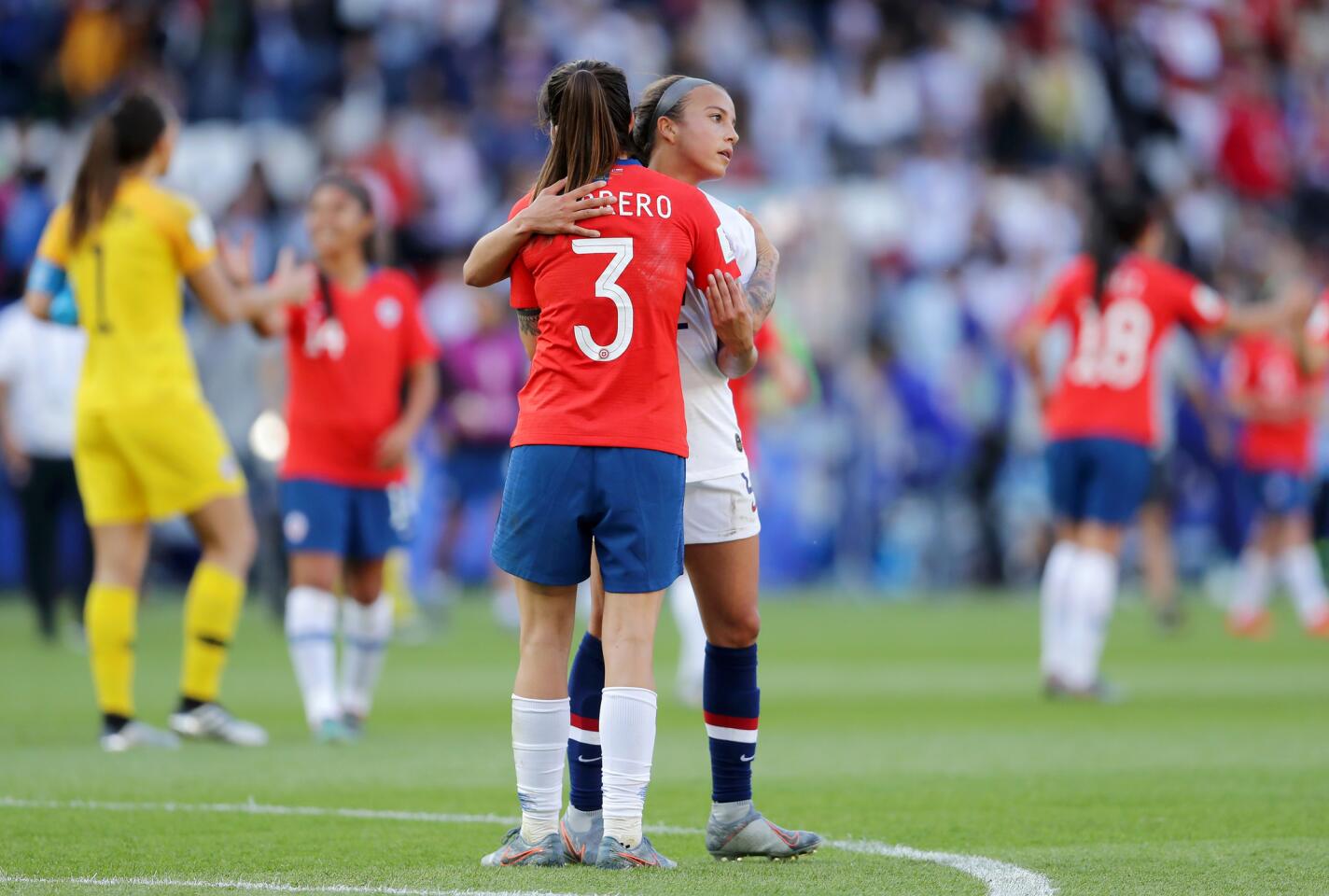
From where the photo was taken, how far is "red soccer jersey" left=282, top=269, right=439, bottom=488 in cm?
845

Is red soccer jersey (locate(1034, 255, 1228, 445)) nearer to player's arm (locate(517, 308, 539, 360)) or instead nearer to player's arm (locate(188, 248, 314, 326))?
player's arm (locate(188, 248, 314, 326))

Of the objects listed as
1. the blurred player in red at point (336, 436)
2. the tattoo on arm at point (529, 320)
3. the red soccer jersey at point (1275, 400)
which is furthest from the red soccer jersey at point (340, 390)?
the red soccer jersey at point (1275, 400)

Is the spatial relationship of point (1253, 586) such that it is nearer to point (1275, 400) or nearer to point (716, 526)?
point (1275, 400)

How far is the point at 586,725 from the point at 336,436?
3.41 meters

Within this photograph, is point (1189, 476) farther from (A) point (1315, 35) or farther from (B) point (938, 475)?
(A) point (1315, 35)

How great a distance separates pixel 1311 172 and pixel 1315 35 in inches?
106

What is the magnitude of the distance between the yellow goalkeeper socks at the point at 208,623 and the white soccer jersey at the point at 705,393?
133 inches

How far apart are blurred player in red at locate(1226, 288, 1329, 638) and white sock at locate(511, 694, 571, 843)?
11404mm

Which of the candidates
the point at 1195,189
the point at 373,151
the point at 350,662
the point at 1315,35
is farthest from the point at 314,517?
the point at 1315,35

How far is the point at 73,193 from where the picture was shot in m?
7.73

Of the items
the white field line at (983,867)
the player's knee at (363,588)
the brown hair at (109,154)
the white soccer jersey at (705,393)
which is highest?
the brown hair at (109,154)

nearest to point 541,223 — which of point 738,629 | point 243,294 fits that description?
point 738,629

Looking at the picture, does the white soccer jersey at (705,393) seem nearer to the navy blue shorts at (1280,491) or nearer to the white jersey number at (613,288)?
the white jersey number at (613,288)

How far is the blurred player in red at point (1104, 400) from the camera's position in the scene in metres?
10.4
